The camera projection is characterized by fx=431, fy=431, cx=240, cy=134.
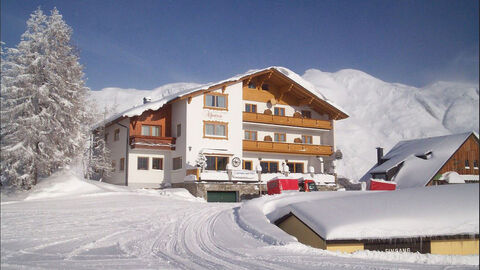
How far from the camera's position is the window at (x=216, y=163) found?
1291 inches

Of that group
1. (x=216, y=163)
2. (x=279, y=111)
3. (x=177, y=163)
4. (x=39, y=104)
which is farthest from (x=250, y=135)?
(x=39, y=104)

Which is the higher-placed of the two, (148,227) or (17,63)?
(17,63)

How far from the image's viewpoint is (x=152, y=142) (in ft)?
105

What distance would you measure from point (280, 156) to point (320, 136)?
517 cm

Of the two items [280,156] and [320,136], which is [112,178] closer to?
[280,156]

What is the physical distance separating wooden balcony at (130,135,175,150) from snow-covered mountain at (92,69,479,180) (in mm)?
55309

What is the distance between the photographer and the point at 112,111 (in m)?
43.5

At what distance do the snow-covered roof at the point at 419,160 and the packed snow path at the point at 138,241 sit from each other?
803 inches

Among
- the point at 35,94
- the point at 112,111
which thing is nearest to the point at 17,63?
the point at 35,94

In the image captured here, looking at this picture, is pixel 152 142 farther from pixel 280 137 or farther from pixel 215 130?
pixel 280 137

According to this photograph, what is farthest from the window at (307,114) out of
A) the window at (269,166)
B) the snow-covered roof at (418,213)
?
the snow-covered roof at (418,213)

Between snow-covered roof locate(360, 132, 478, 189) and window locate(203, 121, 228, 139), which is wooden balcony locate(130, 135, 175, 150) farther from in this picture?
snow-covered roof locate(360, 132, 478, 189)

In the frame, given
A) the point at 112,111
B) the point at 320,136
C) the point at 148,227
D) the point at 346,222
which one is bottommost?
the point at 148,227

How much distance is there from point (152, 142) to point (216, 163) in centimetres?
509
